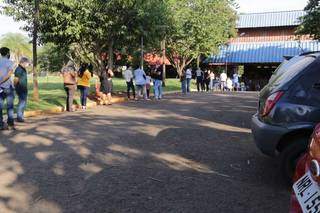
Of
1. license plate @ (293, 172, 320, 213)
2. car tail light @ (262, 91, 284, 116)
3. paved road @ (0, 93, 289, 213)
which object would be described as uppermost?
car tail light @ (262, 91, 284, 116)

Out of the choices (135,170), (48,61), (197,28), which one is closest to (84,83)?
(135,170)

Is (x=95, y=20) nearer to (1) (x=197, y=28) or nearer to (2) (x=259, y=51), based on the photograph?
(1) (x=197, y=28)

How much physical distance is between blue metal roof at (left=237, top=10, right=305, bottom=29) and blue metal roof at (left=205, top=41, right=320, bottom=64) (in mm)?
2262

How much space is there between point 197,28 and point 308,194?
40121mm

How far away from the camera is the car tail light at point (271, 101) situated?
604 cm

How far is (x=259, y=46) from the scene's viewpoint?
160 ft

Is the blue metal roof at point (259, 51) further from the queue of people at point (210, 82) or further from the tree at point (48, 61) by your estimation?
the tree at point (48, 61)

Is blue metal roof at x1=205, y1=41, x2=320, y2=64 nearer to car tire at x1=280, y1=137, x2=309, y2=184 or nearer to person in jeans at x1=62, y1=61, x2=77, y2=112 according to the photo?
person in jeans at x1=62, y1=61, x2=77, y2=112

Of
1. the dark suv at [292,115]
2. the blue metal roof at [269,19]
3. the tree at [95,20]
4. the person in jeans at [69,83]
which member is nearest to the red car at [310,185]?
the dark suv at [292,115]

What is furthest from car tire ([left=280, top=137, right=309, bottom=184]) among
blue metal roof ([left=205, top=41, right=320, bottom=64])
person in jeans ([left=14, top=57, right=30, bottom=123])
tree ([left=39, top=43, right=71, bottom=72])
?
tree ([left=39, top=43, right=71, bottom=72])

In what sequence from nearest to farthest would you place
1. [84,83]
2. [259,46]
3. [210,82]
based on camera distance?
[84,83] < [210,82] < [259,46]

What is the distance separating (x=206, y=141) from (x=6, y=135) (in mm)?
4044

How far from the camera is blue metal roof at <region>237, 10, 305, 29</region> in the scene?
48844 mm

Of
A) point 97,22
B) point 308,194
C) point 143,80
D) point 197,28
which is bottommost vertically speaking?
point 308,194
